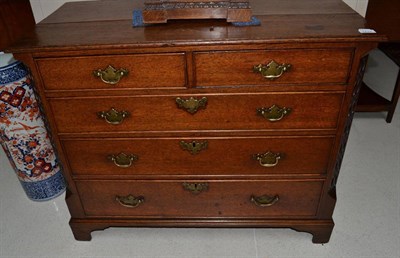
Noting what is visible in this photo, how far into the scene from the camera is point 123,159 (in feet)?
5.08

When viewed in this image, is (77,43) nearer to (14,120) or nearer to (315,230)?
(14,120)

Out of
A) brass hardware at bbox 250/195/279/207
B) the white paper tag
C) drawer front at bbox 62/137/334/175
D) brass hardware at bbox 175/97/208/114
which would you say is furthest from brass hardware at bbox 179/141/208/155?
the white paper tag

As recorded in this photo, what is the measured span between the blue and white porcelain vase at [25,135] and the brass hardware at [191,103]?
0.74 m

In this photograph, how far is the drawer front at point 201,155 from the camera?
149cm

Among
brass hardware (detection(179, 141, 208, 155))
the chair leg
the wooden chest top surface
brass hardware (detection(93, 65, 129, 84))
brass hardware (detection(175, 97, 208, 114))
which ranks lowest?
the chair leg

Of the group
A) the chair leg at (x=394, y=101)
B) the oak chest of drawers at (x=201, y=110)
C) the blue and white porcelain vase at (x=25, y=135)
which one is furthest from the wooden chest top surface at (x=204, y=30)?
the chair leg at (x=394, y=101)

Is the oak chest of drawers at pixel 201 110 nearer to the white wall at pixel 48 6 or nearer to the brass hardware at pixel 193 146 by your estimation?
the brass hardware at pixel 193 146

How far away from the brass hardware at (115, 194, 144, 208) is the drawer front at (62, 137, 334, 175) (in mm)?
147

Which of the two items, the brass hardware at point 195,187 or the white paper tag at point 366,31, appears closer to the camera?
the white paper tag at point 366,31

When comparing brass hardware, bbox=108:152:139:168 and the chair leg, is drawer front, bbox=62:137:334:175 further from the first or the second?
the chair leg

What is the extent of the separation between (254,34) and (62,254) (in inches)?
54.8

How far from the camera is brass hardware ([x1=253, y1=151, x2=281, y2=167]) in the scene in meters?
1.51

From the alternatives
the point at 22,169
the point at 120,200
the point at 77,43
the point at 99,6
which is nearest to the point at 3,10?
the point at 99,6

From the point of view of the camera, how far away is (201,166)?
1.56 meters
